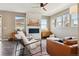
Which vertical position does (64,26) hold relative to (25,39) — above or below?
above

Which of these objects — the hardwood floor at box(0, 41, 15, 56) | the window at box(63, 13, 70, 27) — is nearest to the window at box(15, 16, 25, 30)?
the hardwood floor at box(0, 41, 15, 56)

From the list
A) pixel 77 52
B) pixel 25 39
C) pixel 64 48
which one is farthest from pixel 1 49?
pixel 77 52

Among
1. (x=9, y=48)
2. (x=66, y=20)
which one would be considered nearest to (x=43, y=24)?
(x=66, y=20)

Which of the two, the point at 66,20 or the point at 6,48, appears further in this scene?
the point at 6,48

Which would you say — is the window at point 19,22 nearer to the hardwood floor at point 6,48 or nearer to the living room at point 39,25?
the living room at point 39,25

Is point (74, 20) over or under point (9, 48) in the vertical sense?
over

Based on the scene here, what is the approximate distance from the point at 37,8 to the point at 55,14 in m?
0.43

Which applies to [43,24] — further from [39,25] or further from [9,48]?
[9,48]

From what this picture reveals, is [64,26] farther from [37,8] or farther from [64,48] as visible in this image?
[37,8]

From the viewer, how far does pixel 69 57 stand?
1.95 meters

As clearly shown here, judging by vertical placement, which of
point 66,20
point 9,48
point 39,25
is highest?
point 66,20

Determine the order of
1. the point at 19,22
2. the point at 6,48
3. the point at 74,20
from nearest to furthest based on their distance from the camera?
the point at 74,20 → the point at 19,22 → the point at 6,48

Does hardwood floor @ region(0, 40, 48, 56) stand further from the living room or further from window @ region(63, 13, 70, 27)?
window @ region(63, 13, 70, 27)

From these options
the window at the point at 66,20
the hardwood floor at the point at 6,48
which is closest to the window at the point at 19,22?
the hardwood floor at the point at 6,48
